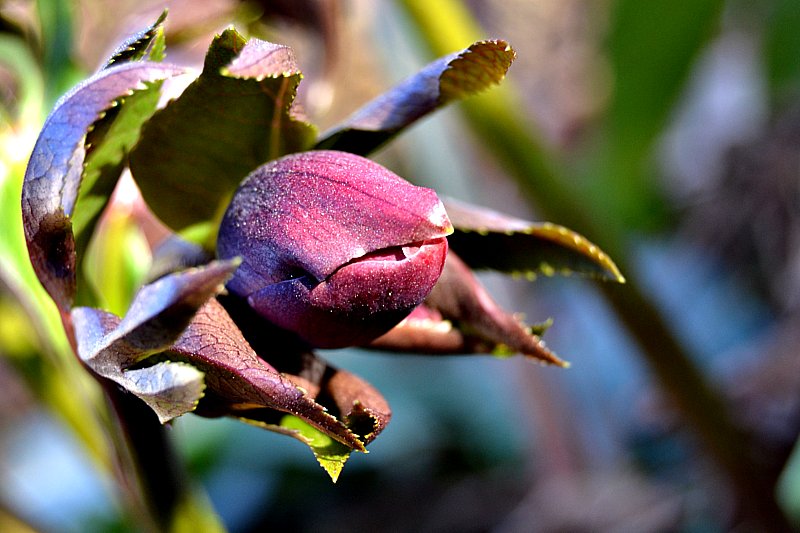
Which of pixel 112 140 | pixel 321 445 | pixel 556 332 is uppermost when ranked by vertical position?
pixel 556 332

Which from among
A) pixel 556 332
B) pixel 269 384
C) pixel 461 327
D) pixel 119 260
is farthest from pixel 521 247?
pixel 556 332

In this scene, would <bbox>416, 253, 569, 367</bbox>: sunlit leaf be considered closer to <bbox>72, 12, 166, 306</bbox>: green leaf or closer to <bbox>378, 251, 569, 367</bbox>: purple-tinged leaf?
<bbox>378, 251, 569, 367</bbox>: purple-tinged leaf

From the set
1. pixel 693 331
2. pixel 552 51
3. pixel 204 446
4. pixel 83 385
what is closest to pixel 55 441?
pixel 204 446

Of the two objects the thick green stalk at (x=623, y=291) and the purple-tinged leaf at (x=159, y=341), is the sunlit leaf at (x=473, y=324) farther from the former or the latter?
the thick green stalk at (x=623, y=291)

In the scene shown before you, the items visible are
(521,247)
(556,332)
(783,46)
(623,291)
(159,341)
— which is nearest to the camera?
(159,341)

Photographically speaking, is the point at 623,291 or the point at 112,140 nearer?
the point at 112,140

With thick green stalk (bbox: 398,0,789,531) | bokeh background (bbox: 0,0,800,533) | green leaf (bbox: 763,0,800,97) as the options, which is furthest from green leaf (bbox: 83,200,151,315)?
green leaf (bbox: 763,0,800,97)

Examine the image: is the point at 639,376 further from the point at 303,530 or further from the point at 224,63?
the point at 224,63

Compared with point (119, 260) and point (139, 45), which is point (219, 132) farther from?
point (119, 260)
